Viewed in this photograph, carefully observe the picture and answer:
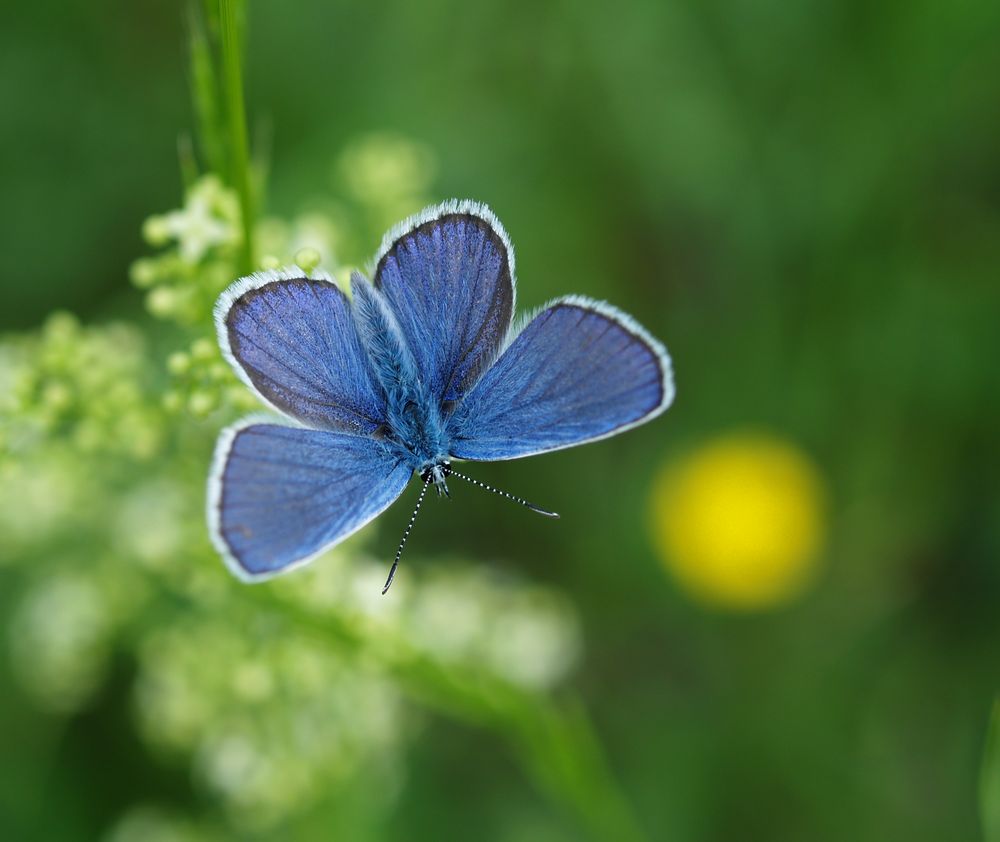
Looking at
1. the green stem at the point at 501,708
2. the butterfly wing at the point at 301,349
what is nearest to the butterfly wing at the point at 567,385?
the butterfly wing at the point at 301,349

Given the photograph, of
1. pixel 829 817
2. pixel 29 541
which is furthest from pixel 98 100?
pixel 829 817

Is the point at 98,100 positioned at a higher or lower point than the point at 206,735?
higher

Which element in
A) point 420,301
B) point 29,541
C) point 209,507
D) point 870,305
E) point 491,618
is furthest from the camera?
point 870,305

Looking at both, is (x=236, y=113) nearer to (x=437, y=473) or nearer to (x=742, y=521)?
(x=437, y=473)

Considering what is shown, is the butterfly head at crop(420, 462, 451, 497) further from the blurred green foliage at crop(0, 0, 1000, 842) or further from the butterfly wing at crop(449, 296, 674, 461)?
the blurred green foliage at crop(0, 0, 1000, 842)

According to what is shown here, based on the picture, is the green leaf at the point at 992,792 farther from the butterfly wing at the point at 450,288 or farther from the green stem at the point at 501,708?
the butterfly wing at the point at 450,288

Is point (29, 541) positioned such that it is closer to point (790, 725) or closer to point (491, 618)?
point (491, 618)

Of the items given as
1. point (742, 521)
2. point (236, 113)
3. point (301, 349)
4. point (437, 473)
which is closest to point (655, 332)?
point (742, 521)
